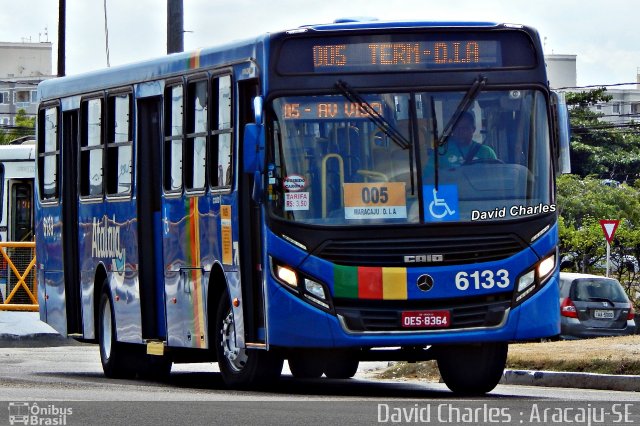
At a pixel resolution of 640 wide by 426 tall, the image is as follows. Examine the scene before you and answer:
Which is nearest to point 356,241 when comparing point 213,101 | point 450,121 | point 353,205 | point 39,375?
point 353,205

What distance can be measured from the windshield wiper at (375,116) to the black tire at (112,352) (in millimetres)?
5472

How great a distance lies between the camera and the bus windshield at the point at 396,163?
1412 centimetres

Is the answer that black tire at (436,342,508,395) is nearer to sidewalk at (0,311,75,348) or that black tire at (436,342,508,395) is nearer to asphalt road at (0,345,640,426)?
asphalt road at (0,345,640,426)

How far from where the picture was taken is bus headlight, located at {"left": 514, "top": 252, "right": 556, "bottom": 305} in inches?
560

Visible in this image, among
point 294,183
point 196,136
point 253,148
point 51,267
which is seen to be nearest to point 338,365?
point 294,183

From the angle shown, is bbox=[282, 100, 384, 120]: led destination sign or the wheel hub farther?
the wheel hub

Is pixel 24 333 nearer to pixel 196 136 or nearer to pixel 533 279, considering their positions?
pixel 196 136

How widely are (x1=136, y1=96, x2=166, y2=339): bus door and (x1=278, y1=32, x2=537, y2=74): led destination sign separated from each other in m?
3.18

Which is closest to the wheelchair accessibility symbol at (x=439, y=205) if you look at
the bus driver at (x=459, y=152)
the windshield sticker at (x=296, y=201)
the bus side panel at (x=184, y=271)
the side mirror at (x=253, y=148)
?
the bus driver at (x=459, y=152)

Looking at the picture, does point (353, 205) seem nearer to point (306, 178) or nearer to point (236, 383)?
point (306, 178)

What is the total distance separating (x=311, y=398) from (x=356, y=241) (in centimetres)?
132

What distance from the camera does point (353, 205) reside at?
14102 millimetres

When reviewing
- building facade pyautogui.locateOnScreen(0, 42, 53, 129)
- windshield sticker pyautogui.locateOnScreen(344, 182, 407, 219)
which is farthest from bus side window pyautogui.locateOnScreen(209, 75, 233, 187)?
building facade pyautogui.locateOnScreen(0, 42, 53, 129)

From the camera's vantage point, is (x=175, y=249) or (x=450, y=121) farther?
(x=175, y=249)
